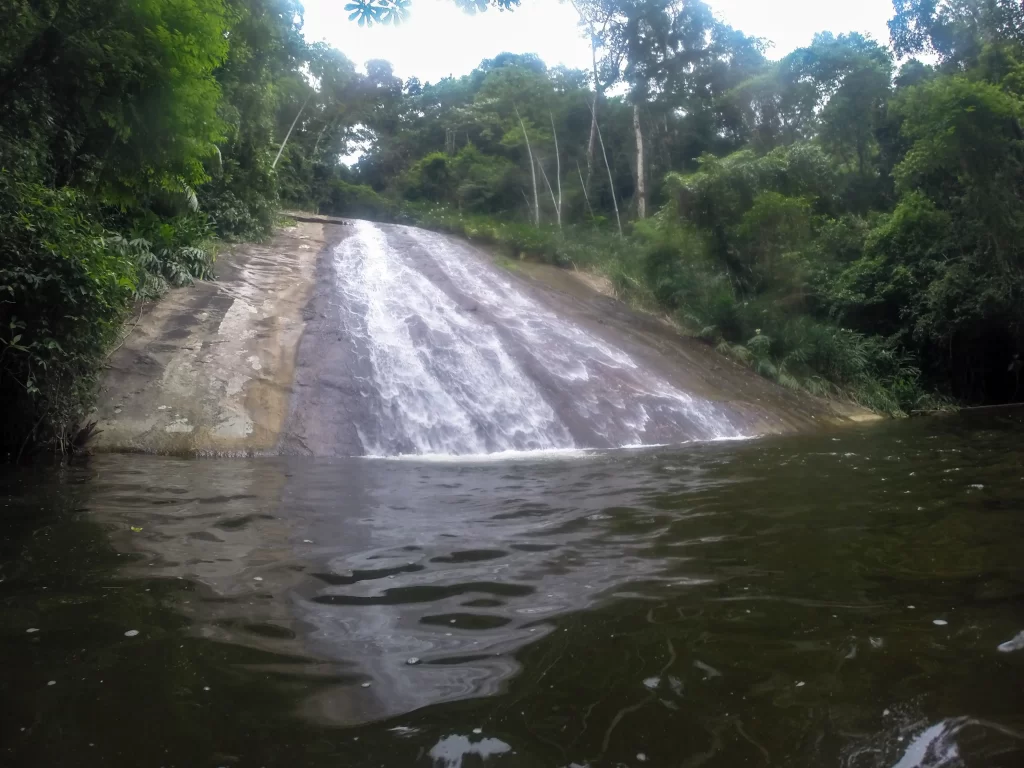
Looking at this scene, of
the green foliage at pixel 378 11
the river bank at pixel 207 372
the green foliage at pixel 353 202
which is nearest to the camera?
the green foliage at pixel 378 11

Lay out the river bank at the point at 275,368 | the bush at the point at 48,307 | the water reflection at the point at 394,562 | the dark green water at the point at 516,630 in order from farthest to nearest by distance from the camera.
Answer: the river bank at the point at 275,368 < the bush at the point at 48,307 < the water reflection at the point at 394,562 < the dark green water at the point at 516,630

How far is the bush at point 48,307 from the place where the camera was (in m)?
7.52

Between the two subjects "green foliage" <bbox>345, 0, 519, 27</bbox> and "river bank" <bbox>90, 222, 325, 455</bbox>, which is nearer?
"green foliage" <bbox>345, 0, 519, 27</bbox>

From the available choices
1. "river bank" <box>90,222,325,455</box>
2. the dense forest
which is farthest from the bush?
"river bank" <box>90,222,325,455</box>

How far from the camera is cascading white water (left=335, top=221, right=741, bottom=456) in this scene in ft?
34.4

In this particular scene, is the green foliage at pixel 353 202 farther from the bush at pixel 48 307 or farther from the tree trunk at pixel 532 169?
the bush at pixel 48 307

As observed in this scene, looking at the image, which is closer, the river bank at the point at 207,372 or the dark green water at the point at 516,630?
the dark green water at the point at 516,630

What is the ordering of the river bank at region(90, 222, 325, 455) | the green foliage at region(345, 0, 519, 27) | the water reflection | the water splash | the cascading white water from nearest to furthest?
the water reflection
the green foliage at region(345, 0, 519, 27)
the river bank at region(90, 222, 325, 455)
the water splash
the cascading white water

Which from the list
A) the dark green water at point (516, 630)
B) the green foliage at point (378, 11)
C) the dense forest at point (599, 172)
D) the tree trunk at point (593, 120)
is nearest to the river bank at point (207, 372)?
the dense forest at point (599, 172)

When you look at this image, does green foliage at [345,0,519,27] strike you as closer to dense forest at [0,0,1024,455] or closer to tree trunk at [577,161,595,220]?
dense forest at [0,0,1024,455]

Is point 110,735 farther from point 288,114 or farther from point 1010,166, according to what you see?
point 288,114

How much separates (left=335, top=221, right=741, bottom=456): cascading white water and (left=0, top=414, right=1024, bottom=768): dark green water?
4533 millimetres

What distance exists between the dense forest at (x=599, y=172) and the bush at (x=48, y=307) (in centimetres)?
3

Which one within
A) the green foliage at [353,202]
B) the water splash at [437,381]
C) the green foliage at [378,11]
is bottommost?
the water splash at [437,381]
